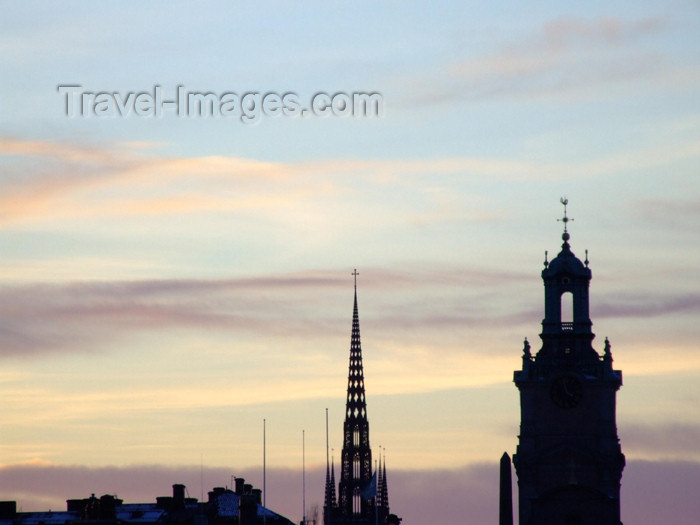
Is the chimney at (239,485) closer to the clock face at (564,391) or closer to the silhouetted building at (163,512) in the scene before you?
the silhouetted building at (163,512)

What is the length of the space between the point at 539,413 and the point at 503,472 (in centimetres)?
1661

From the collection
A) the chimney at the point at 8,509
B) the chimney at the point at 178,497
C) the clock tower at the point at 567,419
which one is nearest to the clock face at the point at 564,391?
the clock tower at the point at 567,419

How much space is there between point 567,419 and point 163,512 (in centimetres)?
3573

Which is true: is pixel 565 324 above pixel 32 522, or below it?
above

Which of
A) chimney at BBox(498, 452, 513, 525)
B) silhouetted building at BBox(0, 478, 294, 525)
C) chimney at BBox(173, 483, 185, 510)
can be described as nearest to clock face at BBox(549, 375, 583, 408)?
chimney at BBox(498, 452, 513, 525)

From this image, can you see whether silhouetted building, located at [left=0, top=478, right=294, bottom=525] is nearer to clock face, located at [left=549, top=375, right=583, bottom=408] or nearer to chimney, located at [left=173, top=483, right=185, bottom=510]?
chimney, located at [left=173, top=483, right=185, bottom=510]

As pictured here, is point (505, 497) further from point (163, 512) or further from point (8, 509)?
point (8, 509)

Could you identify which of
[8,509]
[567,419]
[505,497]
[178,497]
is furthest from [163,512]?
[567,419]

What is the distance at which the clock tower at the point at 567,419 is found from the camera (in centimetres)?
17675

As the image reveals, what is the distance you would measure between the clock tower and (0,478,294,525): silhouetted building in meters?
22.0

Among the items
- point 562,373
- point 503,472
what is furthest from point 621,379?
point 503,472

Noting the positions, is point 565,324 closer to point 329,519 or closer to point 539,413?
point 539,413

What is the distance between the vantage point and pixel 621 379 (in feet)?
597

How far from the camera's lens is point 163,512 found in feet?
546
